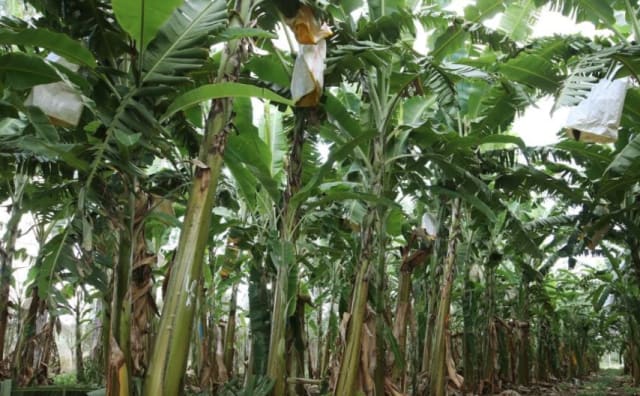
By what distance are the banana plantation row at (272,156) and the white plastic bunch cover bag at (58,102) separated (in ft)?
0.03

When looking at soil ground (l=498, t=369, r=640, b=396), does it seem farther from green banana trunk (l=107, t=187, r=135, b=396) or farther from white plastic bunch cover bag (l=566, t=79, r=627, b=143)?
green banana trunk (l=107, t=187, r=135, b=396)

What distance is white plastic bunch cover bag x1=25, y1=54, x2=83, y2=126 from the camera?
2656 millimetres

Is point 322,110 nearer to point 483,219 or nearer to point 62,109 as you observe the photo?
point 62,109

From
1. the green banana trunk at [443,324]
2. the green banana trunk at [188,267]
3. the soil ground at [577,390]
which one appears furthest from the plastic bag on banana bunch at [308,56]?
the soil ground at [577,390]

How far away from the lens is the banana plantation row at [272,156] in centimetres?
252

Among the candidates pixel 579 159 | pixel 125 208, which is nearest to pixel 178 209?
pixel 125 208

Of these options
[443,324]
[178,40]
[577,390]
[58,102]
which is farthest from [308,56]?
[577,390]

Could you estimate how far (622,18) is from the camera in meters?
5.93

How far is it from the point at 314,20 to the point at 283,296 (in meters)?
1.87

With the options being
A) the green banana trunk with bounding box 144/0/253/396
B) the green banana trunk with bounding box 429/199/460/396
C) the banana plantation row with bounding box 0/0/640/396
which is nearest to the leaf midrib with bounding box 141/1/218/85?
the banana plantation row with bounding box 0/0/640/396

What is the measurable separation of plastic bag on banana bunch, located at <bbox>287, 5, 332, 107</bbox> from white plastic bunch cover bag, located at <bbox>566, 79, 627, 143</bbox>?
157 centimetres

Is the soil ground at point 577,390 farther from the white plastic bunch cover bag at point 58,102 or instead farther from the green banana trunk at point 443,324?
the white plastic bunch cover bag at point 58,102

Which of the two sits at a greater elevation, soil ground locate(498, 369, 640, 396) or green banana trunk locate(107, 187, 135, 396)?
green banana trunk locate(107, 187, 135, 396)

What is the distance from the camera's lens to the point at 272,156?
4570mm
